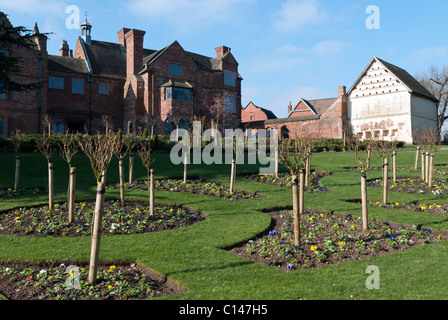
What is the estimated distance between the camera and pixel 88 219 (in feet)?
30.4

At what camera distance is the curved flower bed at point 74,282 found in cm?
530

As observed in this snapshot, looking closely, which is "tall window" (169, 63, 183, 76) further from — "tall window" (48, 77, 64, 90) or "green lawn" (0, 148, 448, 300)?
"green lawn" (0, 148, 448, 300)

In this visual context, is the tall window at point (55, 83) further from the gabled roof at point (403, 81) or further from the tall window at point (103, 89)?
the gabled roof at point (403, 81)

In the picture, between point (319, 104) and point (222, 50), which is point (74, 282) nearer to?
point (222, 50)

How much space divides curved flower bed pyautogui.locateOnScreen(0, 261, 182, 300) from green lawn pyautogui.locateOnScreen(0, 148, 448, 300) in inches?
7.8

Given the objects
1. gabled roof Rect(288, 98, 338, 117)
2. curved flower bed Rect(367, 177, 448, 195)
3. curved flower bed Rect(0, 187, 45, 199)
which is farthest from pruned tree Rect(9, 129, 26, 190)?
gabled roof Rect(288, 98, 338, 117)

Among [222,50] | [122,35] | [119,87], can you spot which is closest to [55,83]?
[119,87]

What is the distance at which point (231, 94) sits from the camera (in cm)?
4619

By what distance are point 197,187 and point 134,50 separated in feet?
98.3

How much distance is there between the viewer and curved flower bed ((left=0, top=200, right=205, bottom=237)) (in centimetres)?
855

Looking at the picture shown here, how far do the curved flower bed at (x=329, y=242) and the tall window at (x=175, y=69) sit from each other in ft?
113

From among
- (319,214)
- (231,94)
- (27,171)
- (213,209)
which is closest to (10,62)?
(27,171)

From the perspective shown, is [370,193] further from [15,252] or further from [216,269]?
[15,252]
